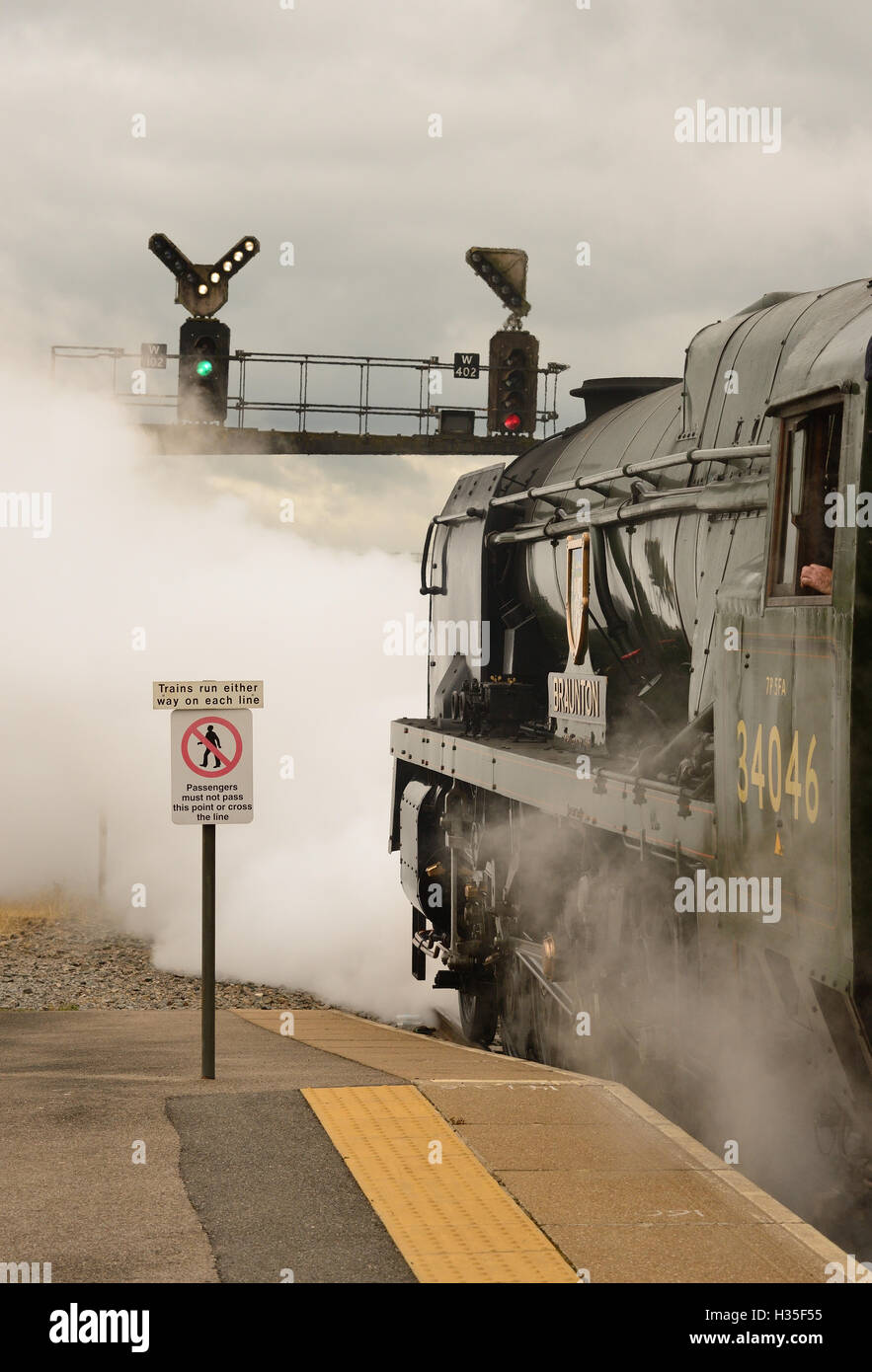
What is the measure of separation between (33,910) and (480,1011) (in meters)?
12.0

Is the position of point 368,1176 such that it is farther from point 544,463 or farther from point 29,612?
point 29,612

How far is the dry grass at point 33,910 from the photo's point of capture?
2228 centimetres

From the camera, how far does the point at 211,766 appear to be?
905 cm

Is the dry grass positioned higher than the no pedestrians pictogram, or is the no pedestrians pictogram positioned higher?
the no pedestrians pictogram

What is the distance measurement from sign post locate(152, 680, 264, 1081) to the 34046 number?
338 cm

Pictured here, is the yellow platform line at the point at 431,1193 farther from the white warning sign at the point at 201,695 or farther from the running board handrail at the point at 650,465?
the running board handrail at the point at 650,465

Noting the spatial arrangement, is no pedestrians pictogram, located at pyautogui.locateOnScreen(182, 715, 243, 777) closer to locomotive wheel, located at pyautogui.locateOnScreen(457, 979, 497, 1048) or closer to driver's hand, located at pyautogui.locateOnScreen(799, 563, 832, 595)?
driver's hand, located at pyautogui.locateOnScreen(799, 563, 832, 595)

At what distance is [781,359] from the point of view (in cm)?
741

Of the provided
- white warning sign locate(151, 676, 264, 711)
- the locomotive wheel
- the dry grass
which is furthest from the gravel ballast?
white warning sign locate(151, 676, 264, 711)

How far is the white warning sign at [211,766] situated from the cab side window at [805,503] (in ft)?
12.3

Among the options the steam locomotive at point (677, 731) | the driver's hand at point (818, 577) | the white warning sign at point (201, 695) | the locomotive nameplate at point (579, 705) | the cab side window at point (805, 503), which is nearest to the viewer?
the steam locomotive at point (677, 731)

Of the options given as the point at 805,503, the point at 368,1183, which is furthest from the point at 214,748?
the point at 805,503

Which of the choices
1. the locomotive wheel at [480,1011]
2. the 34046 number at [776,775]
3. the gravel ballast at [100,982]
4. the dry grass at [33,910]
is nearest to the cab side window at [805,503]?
the 34046 number at [776,775]

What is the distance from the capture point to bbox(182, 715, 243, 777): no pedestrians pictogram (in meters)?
9.02
